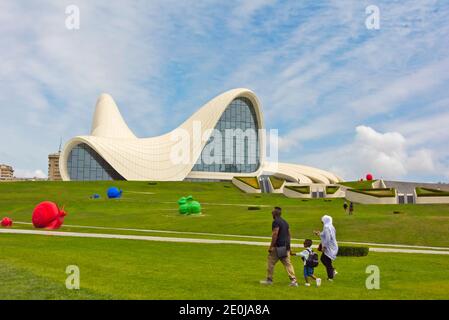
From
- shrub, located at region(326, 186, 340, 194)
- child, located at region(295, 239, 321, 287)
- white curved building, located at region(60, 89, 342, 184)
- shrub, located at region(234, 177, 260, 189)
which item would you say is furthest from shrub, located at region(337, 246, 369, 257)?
A: white curved building, located at region(60, 89, 342, 184)

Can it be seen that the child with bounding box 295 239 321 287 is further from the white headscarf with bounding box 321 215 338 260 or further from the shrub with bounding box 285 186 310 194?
the shrub with bounding box 285 186 310 194

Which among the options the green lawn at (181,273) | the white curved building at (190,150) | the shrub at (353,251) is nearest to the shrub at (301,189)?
the white curved building at (190,150)

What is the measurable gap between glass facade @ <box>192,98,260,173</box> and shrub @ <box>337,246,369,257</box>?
7612 cm

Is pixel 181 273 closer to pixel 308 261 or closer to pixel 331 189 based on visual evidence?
pixel 308 261

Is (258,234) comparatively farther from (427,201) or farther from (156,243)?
(427,201)

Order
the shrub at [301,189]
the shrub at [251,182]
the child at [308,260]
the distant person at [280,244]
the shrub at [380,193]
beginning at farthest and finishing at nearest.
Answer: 1. the shrub at [251,182]
2. the shrub at [301,189]
3. the shrub at [380,193]
4. the child at [308,260]
5. the distant person at [280,244]

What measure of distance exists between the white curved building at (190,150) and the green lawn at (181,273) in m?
67.5

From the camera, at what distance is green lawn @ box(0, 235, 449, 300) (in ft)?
32.4

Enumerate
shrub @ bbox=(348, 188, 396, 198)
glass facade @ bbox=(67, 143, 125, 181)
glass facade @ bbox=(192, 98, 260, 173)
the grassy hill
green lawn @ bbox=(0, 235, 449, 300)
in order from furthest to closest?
glass facade @ bbox=(192, 98, 260, 173), glass facade @ bbox=(67, 143, 125, 181), shrub @ bbox=(348, 188, 396, 198), the grassy hill, green lawn @ bbox=(0, 235, 449, 300)

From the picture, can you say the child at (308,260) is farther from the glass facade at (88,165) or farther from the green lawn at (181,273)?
the glass facade at (88,165)

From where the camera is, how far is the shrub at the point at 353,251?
1831 centimetres

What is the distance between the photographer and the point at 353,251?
18422 millimetres

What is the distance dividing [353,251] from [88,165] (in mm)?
74984

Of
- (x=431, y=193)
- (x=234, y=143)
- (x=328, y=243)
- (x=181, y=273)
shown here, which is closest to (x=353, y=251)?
(x=328, y=243)
